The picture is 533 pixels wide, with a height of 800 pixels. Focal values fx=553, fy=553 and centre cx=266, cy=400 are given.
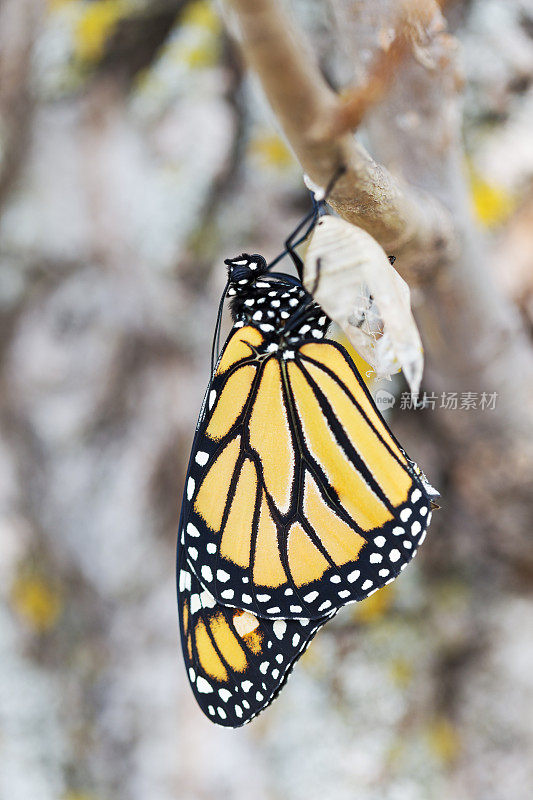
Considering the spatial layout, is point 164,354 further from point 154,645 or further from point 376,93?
point 376,93

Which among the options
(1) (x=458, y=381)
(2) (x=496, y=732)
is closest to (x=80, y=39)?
(1) (x=458, y=381)

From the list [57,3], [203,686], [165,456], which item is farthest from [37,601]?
[57,3]

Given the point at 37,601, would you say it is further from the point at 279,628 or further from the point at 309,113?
the point at 309,113

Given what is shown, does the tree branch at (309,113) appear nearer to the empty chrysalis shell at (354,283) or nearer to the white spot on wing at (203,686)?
the empty chrysalis shell at (354,283)

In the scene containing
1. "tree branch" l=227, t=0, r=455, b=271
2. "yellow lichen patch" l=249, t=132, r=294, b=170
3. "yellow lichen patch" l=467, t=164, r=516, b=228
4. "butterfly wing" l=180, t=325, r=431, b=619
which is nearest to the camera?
A: "tree branch" l=227, t=0, r=455, b=271

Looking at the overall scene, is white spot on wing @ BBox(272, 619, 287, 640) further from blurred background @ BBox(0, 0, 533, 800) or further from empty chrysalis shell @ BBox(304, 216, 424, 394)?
blurred background @ BBox(0, 0, 533, 800)

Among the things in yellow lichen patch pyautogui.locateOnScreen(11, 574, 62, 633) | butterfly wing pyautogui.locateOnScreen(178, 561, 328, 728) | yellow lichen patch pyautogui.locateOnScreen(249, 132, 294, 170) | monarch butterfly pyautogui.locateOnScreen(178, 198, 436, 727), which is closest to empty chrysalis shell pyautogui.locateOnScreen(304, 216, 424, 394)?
monarch butterfly pyautogui.locateOnScreen(178, 198, 436, 727)
